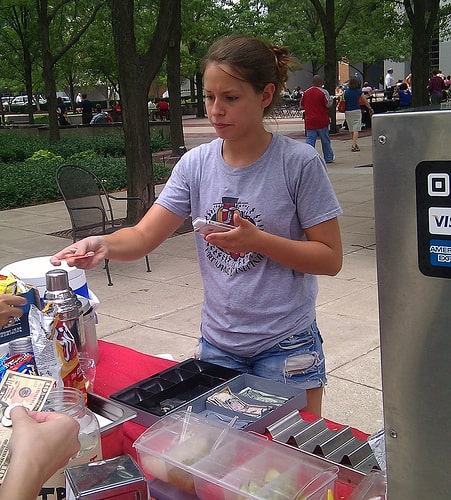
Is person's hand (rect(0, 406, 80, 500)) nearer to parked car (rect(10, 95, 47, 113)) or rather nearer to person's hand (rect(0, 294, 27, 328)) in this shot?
person's hand (rect(0, 294, 27, 328))

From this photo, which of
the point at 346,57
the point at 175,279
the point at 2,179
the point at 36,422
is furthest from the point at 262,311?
the point at 346,57

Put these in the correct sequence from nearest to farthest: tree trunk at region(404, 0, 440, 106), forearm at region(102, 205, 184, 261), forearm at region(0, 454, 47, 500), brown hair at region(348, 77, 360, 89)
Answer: forearm at region(0, 454, 47, 500) → forearm at region(102, 205, 184, 261) → brown hair at region(348, 77, 360, 89) → tree trunk at region(404, 0, 440, 106)

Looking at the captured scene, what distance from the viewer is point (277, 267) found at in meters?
2.09

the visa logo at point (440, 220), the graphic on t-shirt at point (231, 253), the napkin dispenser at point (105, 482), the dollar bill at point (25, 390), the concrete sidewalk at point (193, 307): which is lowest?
the concrete sidewalk at point (193, 307)

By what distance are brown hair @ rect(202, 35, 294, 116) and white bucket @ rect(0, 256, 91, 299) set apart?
83 centimetres

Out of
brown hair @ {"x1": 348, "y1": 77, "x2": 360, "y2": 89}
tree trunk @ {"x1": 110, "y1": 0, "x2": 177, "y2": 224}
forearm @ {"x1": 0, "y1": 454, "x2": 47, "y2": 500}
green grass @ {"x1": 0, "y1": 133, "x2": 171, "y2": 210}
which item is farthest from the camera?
brown hair @ {"x1": 348, "y1": 77, "x2": 360, "y2": 89}

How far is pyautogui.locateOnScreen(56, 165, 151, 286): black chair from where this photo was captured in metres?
6.95

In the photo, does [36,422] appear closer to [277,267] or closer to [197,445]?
[197,445]

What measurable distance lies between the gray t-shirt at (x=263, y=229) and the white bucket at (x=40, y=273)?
1.53 ft

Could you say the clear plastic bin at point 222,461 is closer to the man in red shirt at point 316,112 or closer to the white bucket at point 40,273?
the white bucket at point 40,273

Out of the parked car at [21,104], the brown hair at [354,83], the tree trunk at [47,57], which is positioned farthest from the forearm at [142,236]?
the parked car at [21,104]

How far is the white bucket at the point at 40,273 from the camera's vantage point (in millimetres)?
2266

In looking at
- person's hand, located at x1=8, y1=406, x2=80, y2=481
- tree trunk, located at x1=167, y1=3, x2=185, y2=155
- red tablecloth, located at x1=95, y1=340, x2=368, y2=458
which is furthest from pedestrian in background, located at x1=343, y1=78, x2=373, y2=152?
person's hand, located at x1=8, y1=406, x2=80, y2=481

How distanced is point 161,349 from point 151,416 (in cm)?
306
